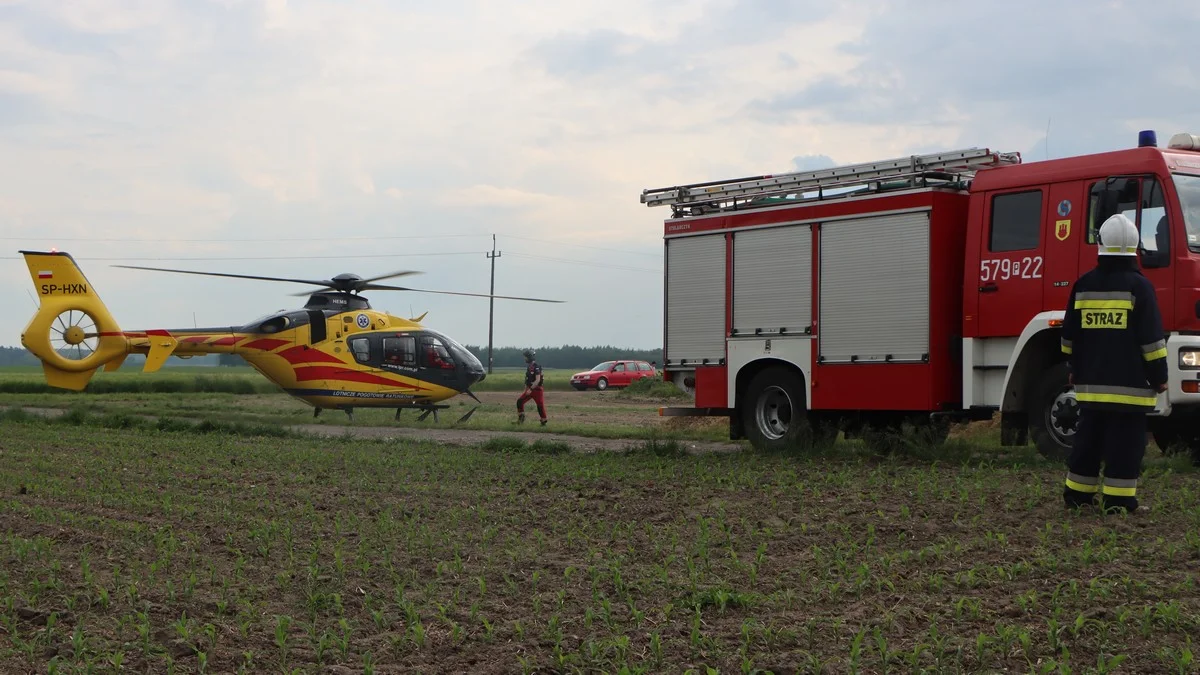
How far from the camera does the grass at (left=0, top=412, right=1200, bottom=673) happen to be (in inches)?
219

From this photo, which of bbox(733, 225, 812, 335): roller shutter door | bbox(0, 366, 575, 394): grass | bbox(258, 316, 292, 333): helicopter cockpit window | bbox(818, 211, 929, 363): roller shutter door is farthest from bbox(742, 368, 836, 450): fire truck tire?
bbox(0, 366, 575, 394): grass

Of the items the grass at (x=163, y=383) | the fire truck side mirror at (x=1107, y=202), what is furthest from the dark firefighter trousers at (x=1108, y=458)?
the grass at (x=163, y=383)

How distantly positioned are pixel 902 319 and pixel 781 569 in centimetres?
720

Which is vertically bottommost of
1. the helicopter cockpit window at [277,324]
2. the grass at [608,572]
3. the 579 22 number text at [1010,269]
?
the grass at [608,572]

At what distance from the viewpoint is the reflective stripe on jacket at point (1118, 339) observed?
28.5ft

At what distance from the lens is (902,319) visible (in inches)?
546

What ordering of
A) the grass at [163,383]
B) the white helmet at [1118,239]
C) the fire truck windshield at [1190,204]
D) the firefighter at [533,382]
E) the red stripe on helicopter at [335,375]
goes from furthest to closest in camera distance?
the grass at [163,383]
the red stripe on helicopter at [335,375]
the firefighter at [533,382]
the fire truck windshield at [1190,204]
the white helmet at [1118,239]

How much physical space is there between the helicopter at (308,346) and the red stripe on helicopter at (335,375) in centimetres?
2

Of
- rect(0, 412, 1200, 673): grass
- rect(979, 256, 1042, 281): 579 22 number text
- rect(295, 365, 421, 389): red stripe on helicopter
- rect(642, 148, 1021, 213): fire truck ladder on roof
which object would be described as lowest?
rect(0, 412, 1200, 673): grass

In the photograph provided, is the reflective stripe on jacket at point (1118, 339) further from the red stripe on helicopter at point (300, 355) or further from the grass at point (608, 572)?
the red stripe on helicopter at point (300, 355)

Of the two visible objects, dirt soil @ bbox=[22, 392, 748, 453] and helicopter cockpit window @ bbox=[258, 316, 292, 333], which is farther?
helicopter cockpit window @ bbox=[258, 316, 292, 333]

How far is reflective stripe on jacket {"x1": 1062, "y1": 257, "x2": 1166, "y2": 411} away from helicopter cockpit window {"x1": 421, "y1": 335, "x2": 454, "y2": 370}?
19.2 m

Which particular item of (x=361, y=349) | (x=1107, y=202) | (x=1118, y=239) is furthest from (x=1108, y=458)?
(x=361, y=349)

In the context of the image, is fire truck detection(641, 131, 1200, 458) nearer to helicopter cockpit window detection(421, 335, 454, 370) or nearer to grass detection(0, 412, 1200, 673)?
grass detection(0, 412, 1200, 673)
